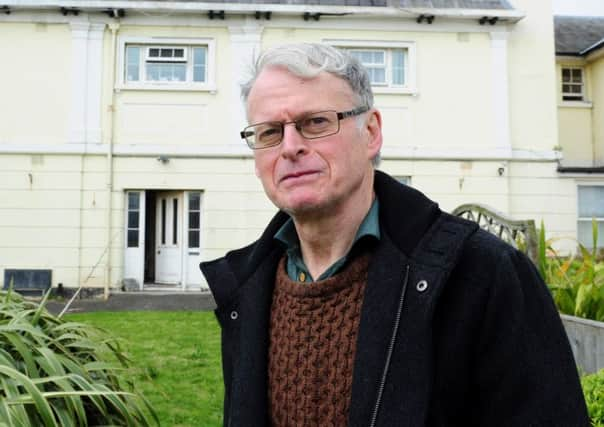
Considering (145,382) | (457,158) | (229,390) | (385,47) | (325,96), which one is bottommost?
(145,382)

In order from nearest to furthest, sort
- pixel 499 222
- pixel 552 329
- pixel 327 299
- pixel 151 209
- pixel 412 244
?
1. pixel 552 329
2. pixel 412 244
3. pixel 327 299
4. pixel 499 222
5. pixel 151 209

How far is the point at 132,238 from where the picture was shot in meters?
11.0

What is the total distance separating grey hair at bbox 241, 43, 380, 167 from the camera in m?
1.33

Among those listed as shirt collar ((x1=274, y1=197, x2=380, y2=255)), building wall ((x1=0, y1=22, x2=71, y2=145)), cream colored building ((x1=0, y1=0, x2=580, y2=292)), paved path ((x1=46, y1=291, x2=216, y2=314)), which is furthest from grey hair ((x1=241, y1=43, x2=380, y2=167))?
building wall ((x1=0, y1=22, x2=71, y2=145))

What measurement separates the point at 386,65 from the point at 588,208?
6.30 m

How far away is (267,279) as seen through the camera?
157cm

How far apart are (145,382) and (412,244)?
388cm

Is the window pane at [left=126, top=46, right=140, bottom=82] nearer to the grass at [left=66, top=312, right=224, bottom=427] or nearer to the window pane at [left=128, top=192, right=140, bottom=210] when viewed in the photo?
the window pane at [left=128, top=192, right=140, bottom=210]

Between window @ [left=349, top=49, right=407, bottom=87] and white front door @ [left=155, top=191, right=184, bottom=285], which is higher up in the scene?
window @ [left=349, top=49, right=407, bottom=87]

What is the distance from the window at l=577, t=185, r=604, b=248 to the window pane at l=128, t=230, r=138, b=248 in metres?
10.9

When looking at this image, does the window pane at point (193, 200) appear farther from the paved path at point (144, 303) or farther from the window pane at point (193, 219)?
the paved path at point (144, 303)

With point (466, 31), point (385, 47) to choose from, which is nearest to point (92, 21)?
point (385, 47)

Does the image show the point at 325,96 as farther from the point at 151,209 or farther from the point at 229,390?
the point at 151,209

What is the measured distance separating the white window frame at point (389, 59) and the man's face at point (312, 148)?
10305 millimetres
